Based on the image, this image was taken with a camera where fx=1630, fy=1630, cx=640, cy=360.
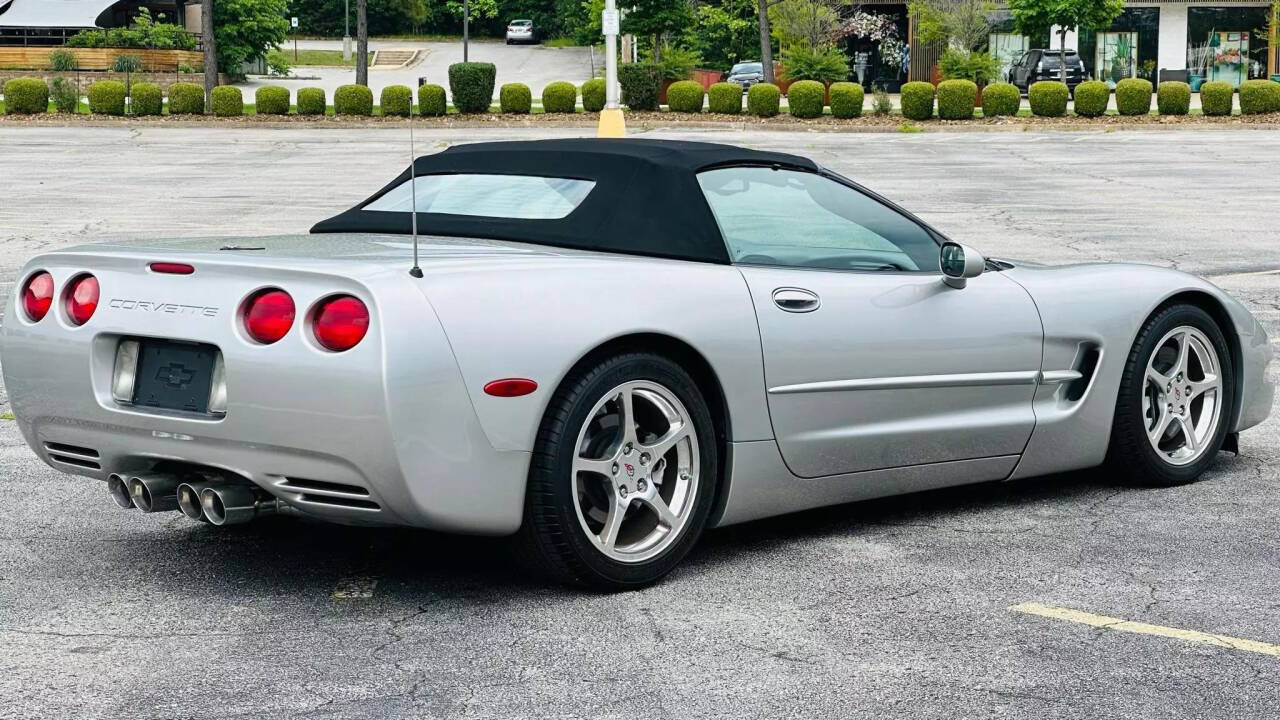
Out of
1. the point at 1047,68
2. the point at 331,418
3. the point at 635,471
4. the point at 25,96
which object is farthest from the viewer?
the point at 1047,68

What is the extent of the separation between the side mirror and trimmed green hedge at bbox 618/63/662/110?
117 feet

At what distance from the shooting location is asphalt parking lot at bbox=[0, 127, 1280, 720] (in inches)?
151

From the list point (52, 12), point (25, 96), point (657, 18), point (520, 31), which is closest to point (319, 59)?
point (520, 31)

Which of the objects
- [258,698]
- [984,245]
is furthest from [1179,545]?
Answer: [984,245]

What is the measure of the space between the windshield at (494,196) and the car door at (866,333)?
449 millimetres

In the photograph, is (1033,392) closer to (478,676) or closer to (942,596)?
(942,596)

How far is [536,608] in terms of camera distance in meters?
4.55

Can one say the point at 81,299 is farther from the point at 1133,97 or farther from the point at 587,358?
the point at 1133,97

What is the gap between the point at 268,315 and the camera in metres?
4.31

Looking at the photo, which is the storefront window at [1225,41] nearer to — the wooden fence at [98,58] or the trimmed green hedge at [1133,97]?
the trimmed green hedge at [1133,97]

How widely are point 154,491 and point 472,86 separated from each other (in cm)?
3609

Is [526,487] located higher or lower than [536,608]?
higher

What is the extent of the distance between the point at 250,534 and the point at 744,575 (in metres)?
1.69

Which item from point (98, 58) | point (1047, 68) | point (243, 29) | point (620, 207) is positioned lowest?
point (620, 207)
